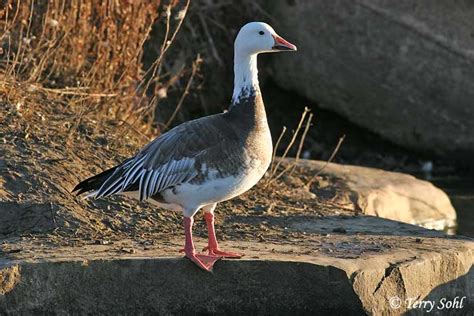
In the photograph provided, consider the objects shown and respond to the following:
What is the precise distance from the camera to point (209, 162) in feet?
20.8

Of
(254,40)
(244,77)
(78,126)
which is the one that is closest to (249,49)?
(254,40)

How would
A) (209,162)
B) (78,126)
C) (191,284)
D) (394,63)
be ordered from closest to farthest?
(191,284), (209,162), (78,126), (394,63)

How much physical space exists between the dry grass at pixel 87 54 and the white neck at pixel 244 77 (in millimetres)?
2219

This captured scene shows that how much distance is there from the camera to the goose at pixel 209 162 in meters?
6.31

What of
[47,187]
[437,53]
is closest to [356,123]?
[437,53]

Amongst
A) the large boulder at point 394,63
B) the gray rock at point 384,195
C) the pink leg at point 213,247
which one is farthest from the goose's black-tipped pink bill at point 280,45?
the large boulder at point 394,63

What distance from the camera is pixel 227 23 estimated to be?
12602 mm

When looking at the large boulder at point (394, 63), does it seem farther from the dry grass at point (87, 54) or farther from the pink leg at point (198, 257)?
the pink leg at point (198, 257)

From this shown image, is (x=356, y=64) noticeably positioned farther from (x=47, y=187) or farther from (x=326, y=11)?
(x=47, y=187)

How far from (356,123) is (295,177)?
3.12m

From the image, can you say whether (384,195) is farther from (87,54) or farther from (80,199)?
(80,199)

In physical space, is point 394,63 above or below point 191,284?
above

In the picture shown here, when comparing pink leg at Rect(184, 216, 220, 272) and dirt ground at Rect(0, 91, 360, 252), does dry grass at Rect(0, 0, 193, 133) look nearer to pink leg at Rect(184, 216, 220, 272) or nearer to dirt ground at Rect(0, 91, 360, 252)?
dirt ground at Rect(0, 91, 360, 252)

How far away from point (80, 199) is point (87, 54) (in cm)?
247
